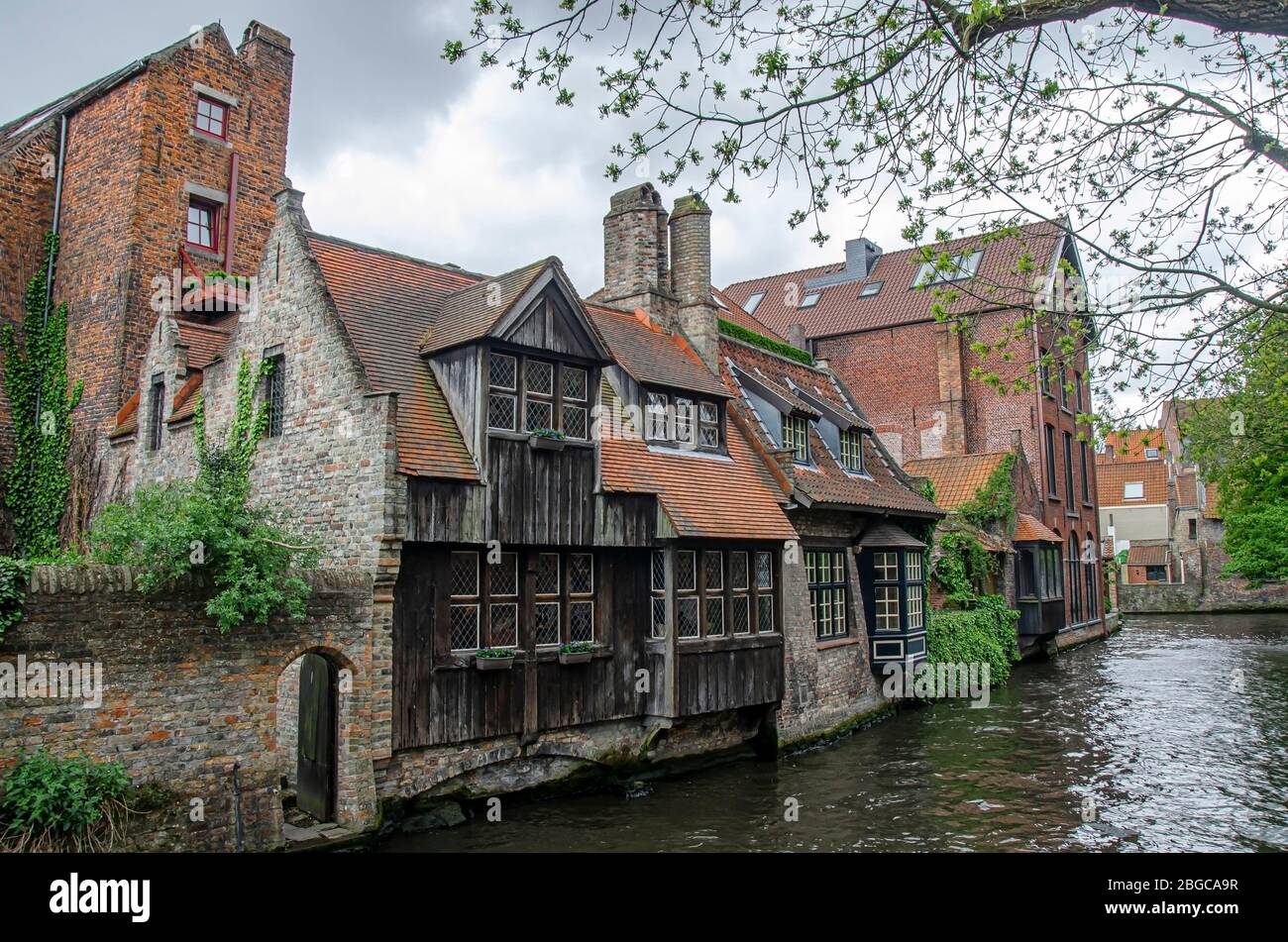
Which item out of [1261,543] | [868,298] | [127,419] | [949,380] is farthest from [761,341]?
[1261,543]

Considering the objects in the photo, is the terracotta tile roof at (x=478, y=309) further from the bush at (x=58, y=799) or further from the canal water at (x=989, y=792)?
the bush at (x=58, y=799)

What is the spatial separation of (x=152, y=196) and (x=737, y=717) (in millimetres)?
16284

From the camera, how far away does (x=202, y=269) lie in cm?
2162

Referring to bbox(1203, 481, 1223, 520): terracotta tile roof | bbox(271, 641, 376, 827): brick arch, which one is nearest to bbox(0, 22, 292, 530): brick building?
bbox(271, 641, 376, 827): brick arch

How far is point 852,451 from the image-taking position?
73.2 feet

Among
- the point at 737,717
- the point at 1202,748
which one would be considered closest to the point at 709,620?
the point at 737,717

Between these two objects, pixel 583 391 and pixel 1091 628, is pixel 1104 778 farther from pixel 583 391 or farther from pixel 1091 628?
pixel 1091 628

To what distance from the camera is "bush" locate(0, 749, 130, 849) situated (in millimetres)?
8609

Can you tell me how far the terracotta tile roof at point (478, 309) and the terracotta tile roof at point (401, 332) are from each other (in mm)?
286

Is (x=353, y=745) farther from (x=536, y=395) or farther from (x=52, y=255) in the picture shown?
(x=52, y=255)

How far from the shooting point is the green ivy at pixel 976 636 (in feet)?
80.5

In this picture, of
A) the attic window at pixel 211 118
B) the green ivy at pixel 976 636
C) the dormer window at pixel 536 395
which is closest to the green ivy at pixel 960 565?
the green ivy at pixel 976 636

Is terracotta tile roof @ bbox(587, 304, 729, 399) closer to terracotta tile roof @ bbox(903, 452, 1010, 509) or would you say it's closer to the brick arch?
the brick arch

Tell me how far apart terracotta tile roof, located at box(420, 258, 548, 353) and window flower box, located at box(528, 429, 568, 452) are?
5.22 feet
